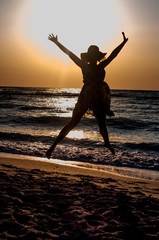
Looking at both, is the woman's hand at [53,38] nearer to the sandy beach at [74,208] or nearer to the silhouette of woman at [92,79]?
the silhouette of woman at [92,79]

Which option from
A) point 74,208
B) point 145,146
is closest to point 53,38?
point 74,208

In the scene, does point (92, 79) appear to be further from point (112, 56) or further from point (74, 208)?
point (74, 208)

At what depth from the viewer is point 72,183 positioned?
16.8ft

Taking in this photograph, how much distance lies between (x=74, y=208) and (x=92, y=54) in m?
3.02

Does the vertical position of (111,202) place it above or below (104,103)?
below

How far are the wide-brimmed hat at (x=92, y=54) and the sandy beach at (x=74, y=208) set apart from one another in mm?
2540

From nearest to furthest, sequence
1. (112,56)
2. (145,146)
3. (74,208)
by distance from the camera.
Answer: (74,208) → (112,56) → (145,146)

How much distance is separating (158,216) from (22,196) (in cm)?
206

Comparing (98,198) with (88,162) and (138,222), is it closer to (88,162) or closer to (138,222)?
(138,222)

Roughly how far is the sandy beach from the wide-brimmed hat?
2540 millimetres

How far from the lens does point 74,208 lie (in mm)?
3783

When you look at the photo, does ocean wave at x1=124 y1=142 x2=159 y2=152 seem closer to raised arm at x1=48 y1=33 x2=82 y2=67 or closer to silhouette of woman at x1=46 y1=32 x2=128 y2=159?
silhouette of woman at x1=46 y1=32 x2=128 y2=159

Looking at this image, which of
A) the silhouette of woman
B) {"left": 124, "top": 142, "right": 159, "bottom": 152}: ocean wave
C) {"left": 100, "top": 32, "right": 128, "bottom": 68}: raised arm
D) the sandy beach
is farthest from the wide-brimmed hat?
{"left": 124, "top": 142, "right": 159, "bottom": 152}: ocean wave

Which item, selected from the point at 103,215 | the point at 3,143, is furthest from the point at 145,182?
the point at 3,143
